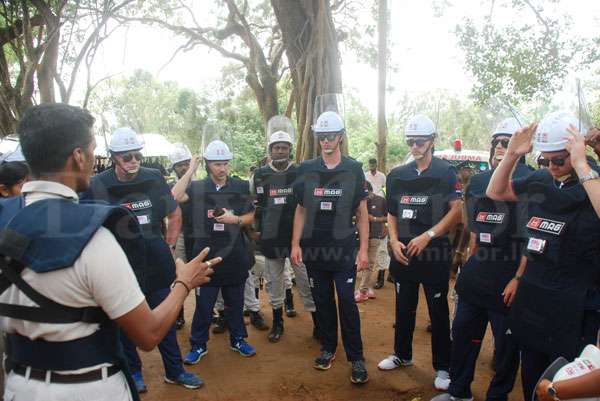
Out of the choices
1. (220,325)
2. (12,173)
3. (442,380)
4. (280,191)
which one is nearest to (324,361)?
(442,380)

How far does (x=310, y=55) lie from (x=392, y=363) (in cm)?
562

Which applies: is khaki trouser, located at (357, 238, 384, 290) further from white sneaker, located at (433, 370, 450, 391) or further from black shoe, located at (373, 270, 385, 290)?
white sneaker, located at (433, 370, 450, 391)

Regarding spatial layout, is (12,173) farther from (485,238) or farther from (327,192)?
(485,238)

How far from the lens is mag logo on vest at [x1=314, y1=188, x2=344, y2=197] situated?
425 centimetres

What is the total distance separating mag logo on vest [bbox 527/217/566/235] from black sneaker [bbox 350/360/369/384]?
2.01m

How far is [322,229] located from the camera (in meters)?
4.28

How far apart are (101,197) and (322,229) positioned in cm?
192

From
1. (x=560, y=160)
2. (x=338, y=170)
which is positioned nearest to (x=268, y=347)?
(x=338, y=170)

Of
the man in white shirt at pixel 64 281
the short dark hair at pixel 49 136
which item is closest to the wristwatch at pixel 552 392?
the man in white shirt at pixel 64 281

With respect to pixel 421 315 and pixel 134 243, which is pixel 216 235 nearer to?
pixel 134 243

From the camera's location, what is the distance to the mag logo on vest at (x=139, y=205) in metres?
3.89

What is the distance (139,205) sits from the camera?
394 centimetres

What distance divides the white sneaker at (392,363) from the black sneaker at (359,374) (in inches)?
9.7

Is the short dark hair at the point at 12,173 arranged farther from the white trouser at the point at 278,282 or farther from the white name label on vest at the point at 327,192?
the white trouser at the point at 278,282
